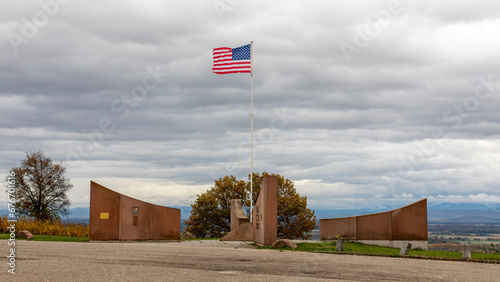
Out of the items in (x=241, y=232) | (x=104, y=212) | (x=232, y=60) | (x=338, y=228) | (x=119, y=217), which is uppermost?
(x=232, y=60)

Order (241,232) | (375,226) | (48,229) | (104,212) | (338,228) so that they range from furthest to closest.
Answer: (48,229), (241,232), (338,228), (375,226), (104,212)

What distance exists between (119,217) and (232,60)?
10434mm

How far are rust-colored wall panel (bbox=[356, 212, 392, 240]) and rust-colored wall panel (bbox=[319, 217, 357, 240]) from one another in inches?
16.4

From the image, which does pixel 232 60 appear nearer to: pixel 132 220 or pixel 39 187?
pixel 132 220

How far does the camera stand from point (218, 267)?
14.1 metres

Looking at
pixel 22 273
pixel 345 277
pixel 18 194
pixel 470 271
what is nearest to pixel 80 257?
pixel 22 273

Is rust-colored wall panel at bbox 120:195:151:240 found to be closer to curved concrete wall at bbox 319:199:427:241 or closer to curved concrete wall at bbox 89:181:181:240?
curved concrete wall at bbox 89:181:181:240

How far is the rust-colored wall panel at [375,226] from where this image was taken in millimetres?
25547

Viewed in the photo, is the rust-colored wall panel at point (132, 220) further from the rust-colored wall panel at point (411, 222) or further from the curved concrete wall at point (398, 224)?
the rust-colored wall panel at point (411, 222)

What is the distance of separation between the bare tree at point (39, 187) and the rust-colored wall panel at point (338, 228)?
76.6ft

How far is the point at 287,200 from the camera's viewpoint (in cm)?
4234

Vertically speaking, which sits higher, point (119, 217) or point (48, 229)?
point (119, 217)

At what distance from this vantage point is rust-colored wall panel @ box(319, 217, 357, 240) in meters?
27.3

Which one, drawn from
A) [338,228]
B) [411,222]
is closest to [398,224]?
[411,222]
